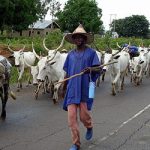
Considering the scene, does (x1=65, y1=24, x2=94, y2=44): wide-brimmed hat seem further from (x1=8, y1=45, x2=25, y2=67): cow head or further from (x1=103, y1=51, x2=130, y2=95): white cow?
(x1=8, y1=45, x2=25, y2=67): cow head

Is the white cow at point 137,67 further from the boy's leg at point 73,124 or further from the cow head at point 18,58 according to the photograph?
the boy's leg at point 73,124

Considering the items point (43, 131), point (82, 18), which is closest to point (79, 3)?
point (82, 18)

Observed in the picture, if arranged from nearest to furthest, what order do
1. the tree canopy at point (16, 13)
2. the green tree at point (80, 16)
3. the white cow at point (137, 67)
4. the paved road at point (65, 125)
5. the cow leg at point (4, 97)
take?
the paved road at point (65, 125) → the cow leg at point (4, 97) → the white cow at point (137, 67) → the tree canopy at point (16, 13) → the green tree at point (80, 16)

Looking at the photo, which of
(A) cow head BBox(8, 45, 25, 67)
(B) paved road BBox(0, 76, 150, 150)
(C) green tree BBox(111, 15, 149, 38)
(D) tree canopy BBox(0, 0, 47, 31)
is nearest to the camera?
(B) paved road BBox(0, 76, 150, 150)

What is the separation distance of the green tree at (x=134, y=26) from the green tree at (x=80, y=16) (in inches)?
806

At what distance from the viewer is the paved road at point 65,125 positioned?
8.37 meters

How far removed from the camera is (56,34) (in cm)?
3084

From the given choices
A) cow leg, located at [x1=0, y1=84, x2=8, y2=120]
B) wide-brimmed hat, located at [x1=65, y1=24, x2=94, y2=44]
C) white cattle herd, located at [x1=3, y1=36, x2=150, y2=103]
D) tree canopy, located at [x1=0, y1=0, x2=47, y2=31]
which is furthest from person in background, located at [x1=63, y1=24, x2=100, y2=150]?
tree canopy, located at [x1=0, y1=0, x2=47, y2=31]

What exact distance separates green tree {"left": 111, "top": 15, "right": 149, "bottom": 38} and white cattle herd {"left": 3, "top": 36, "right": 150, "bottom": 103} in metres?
79.7

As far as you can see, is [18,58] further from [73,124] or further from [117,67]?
[73,124]

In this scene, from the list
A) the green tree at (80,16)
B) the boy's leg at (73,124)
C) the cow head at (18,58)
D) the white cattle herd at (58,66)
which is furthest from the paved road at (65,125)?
the green tree at (80,16)

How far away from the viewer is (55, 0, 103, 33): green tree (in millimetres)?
77019

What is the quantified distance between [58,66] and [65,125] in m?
4.49

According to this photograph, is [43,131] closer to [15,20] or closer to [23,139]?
[23,139]
